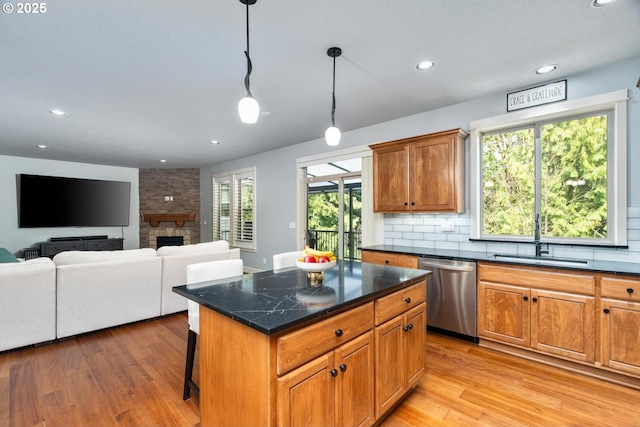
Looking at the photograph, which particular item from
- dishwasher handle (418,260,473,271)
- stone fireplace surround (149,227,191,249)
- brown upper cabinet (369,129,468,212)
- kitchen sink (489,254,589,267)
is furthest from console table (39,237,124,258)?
kitchen sink (489,254,589,267)

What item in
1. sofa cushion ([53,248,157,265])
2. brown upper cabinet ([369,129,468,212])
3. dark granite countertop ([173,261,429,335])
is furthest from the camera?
brown upper cabinet ([369,129,468,212])

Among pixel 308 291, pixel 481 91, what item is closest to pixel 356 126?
pixel 481 91

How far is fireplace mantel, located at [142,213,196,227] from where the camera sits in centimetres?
785

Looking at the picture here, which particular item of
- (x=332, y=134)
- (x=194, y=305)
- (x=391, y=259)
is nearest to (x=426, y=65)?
(x=332, y=134)

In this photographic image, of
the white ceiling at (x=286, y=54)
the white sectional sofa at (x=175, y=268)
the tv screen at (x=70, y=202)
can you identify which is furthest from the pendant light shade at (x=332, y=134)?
the tv screen at (x=70, y=202)

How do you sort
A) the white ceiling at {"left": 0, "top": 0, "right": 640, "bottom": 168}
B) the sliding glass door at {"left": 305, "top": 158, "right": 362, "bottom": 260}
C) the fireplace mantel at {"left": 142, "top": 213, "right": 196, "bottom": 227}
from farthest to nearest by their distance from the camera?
the fireplace mantel at {"left": 142, "top": 213, "right": 196, "bottom": 227}, the sliding glass door at {"left": 305, "top": 158, "right": 362, "bottom": 260}, the white ceiling at {"left": 0, "top": 0, "right": 640, "bottom": 168}

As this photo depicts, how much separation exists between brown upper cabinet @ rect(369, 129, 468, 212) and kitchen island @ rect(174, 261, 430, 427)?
1.67 m

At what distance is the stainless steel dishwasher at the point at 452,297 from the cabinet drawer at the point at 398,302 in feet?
3.34

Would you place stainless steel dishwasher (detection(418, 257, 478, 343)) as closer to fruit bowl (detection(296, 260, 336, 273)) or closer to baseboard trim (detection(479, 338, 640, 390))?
baseboard trim (detection(479, 338, 640, 390))

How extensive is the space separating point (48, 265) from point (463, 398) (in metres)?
3.99

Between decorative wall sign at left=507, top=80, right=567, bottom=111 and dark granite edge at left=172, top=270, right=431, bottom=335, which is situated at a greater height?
decorative wall sign at left=507, top=80, right=567, bottom=111

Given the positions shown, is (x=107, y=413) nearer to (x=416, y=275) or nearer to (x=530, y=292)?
(x=416, y=275)

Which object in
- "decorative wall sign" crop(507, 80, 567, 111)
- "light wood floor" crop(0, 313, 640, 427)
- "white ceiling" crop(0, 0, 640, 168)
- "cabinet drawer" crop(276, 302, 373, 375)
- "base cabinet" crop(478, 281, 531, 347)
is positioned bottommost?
"light wood floor" crop(0, 313, 640, 427)

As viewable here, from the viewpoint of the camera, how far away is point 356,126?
4531 millimetres
